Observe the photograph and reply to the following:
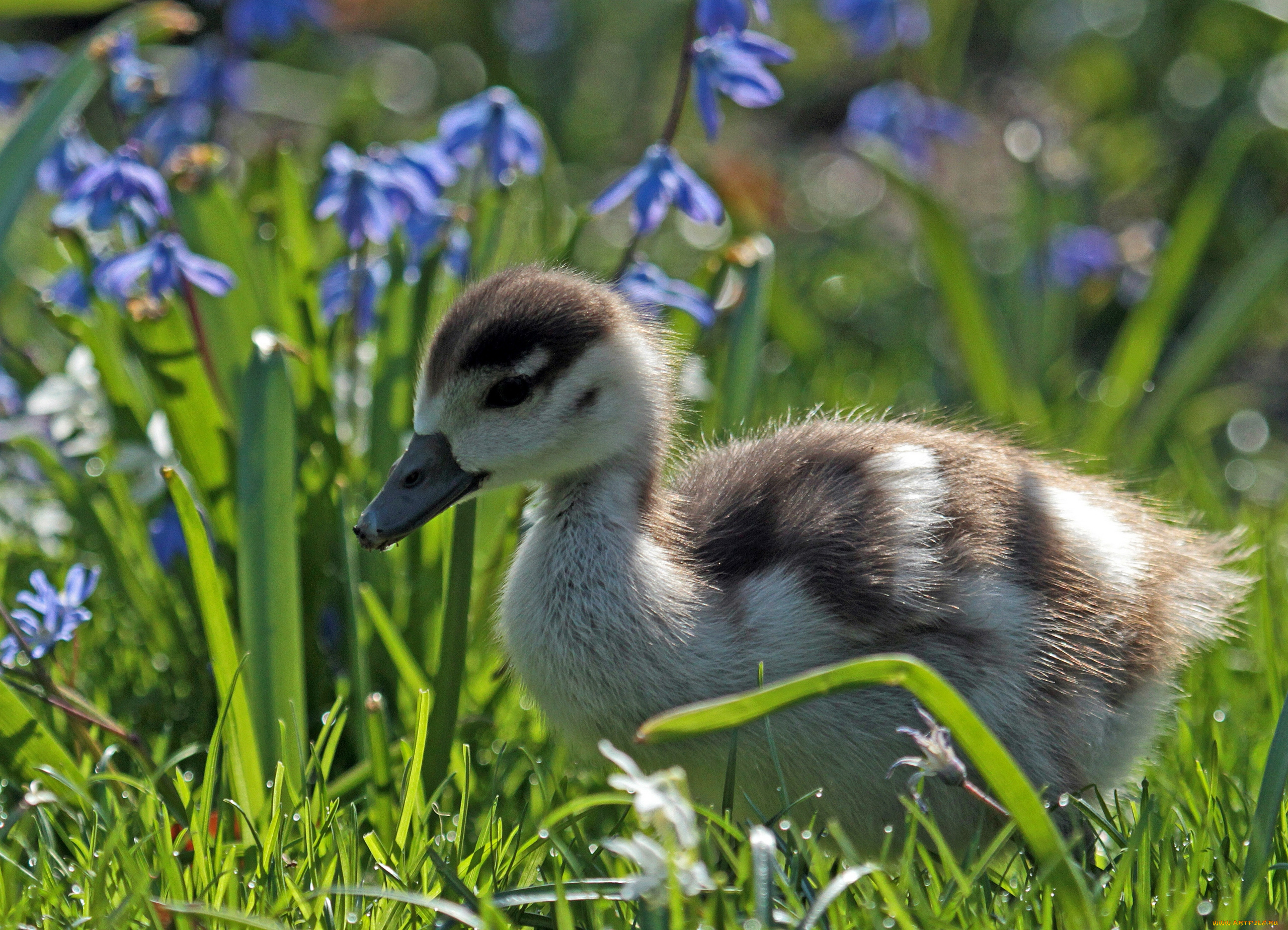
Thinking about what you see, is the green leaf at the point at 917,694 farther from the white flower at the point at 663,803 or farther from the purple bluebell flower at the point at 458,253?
the purple bluebell flower at the point at 458,253

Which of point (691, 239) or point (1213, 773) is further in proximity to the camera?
point (691, 239)

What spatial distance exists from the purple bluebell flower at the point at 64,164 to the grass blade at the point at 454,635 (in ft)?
4.60

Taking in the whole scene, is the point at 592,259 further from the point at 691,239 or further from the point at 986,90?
the point at 986,90

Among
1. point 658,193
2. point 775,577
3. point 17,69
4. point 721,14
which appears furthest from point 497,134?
point 17,69

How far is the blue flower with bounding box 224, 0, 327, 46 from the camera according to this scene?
12.2 feet

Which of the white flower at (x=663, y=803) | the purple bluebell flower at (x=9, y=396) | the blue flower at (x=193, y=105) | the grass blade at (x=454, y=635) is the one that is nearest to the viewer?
the white flower at (x=663, y=803)

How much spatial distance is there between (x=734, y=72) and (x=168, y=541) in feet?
4.94

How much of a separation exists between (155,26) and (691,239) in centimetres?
265

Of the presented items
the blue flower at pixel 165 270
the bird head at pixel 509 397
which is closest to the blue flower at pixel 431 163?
the blue flower at pixel 165 270

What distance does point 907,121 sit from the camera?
172 inches

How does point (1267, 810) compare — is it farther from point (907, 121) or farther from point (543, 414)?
point (907, 121)

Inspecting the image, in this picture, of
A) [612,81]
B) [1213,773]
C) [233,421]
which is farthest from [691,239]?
[1213,773]

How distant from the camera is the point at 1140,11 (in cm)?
593

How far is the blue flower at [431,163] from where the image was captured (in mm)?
2898
